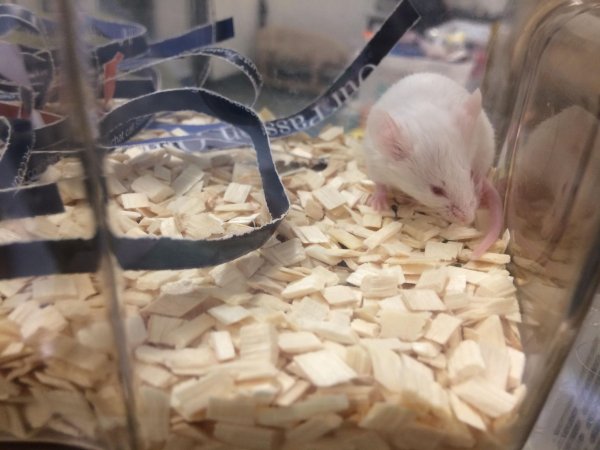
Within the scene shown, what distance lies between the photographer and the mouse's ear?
117cm

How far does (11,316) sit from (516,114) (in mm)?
1006

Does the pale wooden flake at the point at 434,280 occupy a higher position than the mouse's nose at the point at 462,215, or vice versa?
the mouse's nose at the point at 462,215

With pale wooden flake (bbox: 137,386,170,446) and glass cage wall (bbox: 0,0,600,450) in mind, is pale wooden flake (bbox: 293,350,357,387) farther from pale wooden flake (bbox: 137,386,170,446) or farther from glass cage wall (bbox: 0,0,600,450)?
pale wooden flake (bbox: 137,386,170,446)

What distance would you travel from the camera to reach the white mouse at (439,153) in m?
1.12

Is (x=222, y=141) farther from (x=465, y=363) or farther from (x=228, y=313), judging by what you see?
(x=465, y=363)

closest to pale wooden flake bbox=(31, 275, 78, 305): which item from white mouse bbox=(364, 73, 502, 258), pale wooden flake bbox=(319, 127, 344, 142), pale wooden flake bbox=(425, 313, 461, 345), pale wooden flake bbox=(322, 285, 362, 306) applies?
pale wooden flake bbox=(322, 285, 362, 306)

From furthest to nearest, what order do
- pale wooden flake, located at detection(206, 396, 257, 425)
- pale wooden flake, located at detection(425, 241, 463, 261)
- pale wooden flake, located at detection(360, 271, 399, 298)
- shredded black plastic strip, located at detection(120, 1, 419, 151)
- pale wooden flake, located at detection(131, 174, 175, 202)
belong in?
shredded black plastic strip, located at detection(120, 1, 419, 151) < pale wooden flake, located at detection(131, 174, 175, 202) < pale wooden flake, located at detection(425, 241, 463, 261) < pale wooden flake, located at detection(360, 271, 399, 298) < pale wooden flake, located at detection(206, 396, 257, 425)

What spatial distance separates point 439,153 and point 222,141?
0.52 metres

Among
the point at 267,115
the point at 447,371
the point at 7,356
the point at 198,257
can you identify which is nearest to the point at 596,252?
the point at 447,371

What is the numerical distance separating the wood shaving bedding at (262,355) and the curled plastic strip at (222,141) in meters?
0.02

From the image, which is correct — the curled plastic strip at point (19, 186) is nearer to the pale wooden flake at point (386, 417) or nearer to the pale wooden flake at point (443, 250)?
the pale wooden flake at point (386, 417)

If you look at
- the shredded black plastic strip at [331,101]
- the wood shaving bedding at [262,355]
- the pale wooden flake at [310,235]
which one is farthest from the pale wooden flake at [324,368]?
the shredded black plastic strip at [331,101]

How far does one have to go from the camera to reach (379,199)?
1223 millimetres

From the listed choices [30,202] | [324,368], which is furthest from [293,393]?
[30,202]
